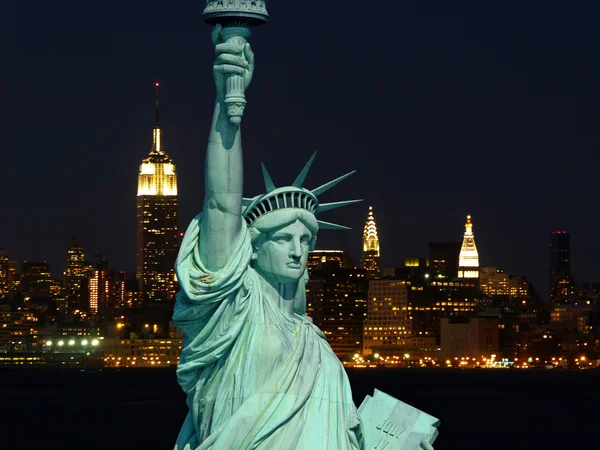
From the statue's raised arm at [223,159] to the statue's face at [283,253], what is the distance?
0.51m

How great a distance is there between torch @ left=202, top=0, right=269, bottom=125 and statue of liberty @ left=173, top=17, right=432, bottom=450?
0.14 feet

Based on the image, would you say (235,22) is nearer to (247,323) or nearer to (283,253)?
(283,253)

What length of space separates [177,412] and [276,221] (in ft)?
279

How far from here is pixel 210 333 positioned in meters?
12.9

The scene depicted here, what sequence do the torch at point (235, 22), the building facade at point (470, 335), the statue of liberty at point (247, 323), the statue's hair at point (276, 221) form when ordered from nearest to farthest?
the torch at point (235, 22)
the statue of liberty at point (247, 323)
the statue's hair at point (276, 221)
the building facade at point (470, 335)

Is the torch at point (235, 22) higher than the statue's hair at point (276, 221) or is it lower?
higher

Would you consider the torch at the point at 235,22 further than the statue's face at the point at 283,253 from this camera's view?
No

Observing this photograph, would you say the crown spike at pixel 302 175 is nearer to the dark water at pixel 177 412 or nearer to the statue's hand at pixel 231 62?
the statue's hand at pixel 231 62

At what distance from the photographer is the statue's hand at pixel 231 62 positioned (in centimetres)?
1264

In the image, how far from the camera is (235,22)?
41.7 feet

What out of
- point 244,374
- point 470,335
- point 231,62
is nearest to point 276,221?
point 244,374

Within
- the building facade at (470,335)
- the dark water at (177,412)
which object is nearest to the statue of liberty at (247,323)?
the dark water at (177,412)

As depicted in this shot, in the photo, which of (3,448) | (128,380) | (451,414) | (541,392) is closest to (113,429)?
(3,448)

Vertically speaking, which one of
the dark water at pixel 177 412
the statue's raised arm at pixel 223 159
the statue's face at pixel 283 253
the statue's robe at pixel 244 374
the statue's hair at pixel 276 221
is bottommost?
the dark water at pixel 177 412
